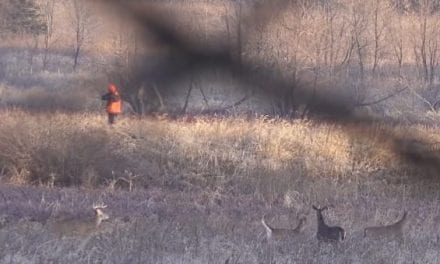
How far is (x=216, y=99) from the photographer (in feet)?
7.04

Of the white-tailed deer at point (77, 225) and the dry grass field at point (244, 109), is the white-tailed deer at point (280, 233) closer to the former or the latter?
the dry grass field at point (244, 109)

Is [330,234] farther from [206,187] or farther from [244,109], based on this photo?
[206,187]

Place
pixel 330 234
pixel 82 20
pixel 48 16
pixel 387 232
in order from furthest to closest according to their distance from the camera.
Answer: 1. pixel 387 232
2. pixel 330 234
3. pixel 48 16
4. pixel 82 20

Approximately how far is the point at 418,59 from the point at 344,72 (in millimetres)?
730

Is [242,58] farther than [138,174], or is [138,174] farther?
[138,174]

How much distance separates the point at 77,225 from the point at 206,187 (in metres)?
2.78

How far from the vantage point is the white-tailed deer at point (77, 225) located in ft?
11.4

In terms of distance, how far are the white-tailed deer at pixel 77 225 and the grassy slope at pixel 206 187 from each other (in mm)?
56

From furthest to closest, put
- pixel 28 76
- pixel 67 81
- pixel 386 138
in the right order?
1. pixel 28 76
2. pixel 67 81
3. pixel 386 138

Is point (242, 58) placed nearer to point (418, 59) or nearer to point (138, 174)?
point (418, 59)

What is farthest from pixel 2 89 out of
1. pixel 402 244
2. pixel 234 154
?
pixel 234 154

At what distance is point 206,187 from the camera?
6355mm

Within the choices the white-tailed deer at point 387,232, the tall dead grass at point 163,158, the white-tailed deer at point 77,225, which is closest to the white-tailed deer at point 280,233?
the white-tailed deer at point 387,232

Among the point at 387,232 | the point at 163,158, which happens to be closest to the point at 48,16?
the point at 387,232
